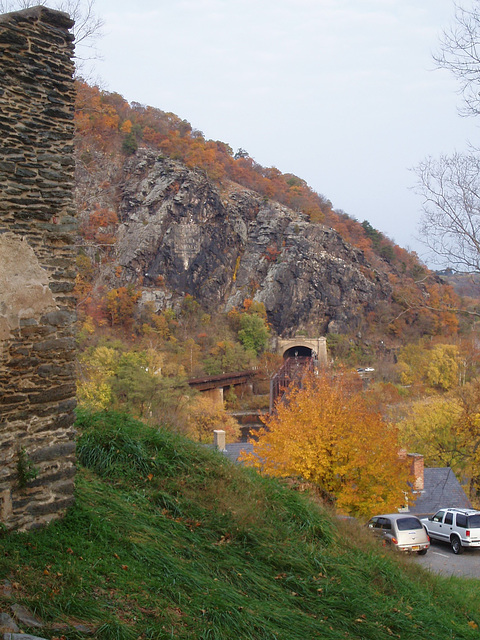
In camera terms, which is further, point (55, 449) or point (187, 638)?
point (55, 449)

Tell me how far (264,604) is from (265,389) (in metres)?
54.8

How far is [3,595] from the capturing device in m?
4.09

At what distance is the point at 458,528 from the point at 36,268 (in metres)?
13.3

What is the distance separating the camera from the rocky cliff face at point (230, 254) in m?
79.8

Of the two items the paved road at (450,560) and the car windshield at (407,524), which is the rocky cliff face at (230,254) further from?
the car windshield at (407,524)

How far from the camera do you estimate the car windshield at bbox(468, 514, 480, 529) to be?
14242 millimetres

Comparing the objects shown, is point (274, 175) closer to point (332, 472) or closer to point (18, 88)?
point (332, 472)

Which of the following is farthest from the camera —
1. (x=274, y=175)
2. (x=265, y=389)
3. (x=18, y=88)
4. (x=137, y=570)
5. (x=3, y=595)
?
(x=274, y=175)

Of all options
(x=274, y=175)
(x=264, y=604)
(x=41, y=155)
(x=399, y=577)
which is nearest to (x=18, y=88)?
(x=41, y=155)

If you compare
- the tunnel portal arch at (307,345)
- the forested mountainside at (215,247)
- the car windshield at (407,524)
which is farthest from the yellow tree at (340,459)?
the tunnel portal arch at (307,345)

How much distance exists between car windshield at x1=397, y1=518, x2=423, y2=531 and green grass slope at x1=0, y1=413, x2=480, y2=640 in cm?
346

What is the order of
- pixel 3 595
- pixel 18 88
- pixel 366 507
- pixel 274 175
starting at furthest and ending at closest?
pixel 274 175, pixel 366 507, pixel 18 88, pixel 3 595

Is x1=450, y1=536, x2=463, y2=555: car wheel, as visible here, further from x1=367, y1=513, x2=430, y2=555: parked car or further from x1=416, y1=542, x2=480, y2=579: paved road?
x1=367, y1=513, x2=430, y2=555: parked car

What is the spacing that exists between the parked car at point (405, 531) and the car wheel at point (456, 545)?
1.72 metres
